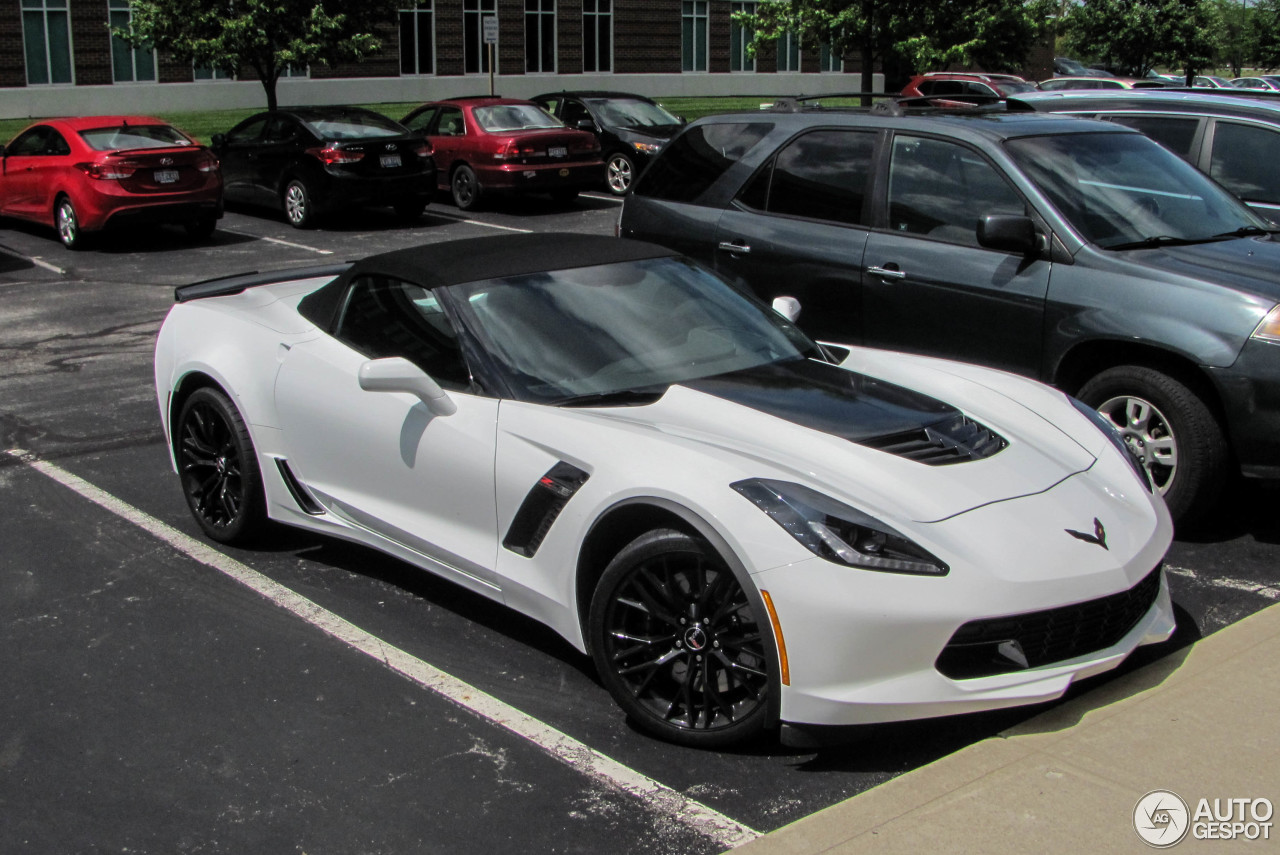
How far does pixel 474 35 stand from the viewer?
43.3 meters

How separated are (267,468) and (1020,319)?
3.45 meters

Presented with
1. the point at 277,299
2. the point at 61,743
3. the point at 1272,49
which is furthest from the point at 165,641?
the point at 1272,49

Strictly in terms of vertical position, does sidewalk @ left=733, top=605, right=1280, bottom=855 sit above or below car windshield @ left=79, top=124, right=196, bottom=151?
below

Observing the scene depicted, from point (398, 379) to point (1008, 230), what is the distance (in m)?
2.99

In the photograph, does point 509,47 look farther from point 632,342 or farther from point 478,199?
point 632,342

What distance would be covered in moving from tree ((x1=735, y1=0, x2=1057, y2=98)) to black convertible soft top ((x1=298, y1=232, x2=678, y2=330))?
25121 millimetres

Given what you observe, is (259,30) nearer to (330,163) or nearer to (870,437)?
(330,163)

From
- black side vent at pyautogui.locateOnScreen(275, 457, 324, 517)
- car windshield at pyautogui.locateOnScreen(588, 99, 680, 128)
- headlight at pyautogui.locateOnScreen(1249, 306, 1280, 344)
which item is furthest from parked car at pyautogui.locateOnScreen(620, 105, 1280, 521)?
car windshield at pyautogui.locateOnScreen(588, 99, 680, 128)

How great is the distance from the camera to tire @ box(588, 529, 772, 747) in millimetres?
3936

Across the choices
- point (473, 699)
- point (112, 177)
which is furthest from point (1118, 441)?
point (112, 177)

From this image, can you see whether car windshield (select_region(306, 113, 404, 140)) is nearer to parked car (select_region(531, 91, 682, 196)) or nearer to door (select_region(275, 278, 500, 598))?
parked car (select_region(531, 91, 682, 196))

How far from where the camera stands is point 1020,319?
20.7ft

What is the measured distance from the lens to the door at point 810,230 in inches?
277

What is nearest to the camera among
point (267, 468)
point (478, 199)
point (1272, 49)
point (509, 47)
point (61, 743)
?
point (61, 743)
